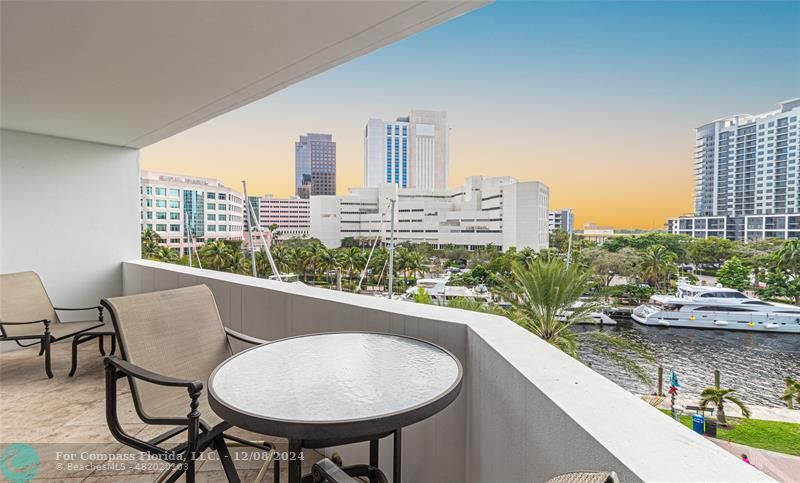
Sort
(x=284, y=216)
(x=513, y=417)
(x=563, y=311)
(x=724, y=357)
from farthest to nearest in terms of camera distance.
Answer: (x=284, y=216) → (x=563, y=311) → (x=724, y=357) → (x=513, y=417)

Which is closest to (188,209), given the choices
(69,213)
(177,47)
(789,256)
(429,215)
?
(69,213)

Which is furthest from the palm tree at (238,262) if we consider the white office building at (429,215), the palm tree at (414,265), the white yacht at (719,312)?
the white yacht at (719,312)

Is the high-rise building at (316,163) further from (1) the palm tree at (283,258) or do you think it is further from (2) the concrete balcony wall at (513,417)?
(2) the concrete balcony wall at (513,417)

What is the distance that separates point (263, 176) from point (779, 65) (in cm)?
2276

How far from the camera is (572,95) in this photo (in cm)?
2120

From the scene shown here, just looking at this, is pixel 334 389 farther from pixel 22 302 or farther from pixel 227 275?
pixel 22 302

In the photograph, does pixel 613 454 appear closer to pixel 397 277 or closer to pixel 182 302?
pixel 182 302

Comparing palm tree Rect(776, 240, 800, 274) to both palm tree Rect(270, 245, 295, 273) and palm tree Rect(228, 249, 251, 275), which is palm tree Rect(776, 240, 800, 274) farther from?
palm tree Rect(228, 249, 251, 275)

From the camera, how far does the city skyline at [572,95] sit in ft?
22.2

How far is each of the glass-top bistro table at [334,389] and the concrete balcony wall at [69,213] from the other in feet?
13.9

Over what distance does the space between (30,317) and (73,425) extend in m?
1.69

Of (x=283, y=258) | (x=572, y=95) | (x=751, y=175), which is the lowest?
(x=283, y=258)

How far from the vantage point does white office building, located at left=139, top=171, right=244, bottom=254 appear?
20562mm

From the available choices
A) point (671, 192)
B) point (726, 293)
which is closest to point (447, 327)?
point (726, 293)
